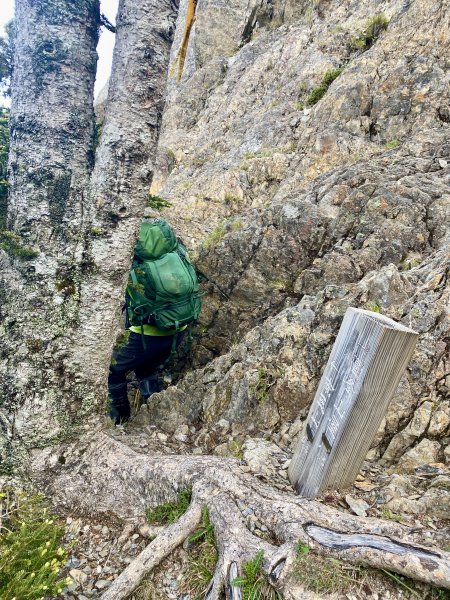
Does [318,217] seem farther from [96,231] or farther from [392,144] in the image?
[96,231]

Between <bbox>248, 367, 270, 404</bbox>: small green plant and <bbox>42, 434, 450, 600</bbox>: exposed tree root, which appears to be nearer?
<bbox>42, 434, 450, 600</bbox>: exposed tree root

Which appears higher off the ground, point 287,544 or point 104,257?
point 104,257

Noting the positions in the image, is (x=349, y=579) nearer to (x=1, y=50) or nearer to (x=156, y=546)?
(x=156, y=546)

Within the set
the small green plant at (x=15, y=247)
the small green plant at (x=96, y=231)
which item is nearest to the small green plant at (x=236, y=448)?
the small green plant at (x=96, y=231)

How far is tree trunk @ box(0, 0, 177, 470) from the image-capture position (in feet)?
12.7

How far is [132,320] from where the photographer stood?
6.47 meters

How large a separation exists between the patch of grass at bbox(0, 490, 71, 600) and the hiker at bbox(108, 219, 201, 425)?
2.32 meters

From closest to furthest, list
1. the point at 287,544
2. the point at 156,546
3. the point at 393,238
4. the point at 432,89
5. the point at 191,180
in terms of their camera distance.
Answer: the point at 287,544, the point at 156,546, the point at 393,238, the point at 432,89, the point at 191,180

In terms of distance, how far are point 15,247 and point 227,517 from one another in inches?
120

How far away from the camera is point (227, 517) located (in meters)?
3.08

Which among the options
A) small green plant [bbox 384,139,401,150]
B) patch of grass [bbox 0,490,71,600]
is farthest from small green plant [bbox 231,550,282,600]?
small green plant [bbox 384,139,401,150]

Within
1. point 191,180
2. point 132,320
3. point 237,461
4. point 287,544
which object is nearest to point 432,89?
point 191,180

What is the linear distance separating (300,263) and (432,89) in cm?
657

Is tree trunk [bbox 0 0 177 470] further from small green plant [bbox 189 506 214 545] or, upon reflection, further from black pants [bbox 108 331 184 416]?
black pants [bbox 108 331 184 416]
